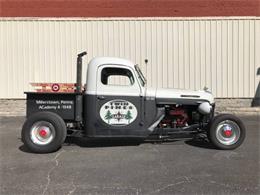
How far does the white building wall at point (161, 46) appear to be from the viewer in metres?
13.6

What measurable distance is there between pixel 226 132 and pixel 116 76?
2752mm

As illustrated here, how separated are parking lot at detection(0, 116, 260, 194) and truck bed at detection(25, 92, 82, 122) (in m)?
0.81

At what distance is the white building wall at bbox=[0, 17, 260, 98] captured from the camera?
1362 cm

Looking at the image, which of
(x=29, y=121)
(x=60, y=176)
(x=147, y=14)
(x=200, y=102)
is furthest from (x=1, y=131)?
(x=147, y=14)

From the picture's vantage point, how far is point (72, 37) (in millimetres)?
13695

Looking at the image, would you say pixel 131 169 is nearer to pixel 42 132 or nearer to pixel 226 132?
pixel 42 132

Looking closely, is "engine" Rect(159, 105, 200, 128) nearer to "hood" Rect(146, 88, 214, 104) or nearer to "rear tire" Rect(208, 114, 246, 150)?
"hood" Rect(146, 88, 214, 104)

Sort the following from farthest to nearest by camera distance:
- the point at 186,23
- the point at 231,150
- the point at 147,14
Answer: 1. the point at 147,14
2. the point at 186,23
3. the point at 231,150

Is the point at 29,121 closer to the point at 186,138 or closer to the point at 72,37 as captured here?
the point at 186,138

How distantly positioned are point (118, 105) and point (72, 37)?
624 centimetres

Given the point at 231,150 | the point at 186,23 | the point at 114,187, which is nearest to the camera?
the point at 114,187

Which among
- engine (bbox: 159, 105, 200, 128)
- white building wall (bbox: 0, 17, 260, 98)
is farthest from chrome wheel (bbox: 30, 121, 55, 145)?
white building wall (bbox: 0, 17, 260, 98)

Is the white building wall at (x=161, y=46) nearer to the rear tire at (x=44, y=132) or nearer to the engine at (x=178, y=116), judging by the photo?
the engine at (x=178, y=116)

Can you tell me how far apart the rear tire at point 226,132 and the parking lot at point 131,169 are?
0.23m
